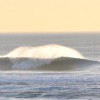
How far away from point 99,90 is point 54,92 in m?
3.20

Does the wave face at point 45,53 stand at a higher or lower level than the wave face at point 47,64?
higher

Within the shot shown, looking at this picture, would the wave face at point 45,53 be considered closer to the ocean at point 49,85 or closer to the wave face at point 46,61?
the wave face at point 46,61

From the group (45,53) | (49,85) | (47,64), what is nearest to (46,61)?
(47,64)

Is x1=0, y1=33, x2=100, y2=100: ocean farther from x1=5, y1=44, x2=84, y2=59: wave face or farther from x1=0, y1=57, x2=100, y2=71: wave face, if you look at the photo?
x1=5, y1=44, x2=84, y2=59: wave face

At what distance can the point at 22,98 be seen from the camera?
124 feet

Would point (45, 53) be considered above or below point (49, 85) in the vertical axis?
above

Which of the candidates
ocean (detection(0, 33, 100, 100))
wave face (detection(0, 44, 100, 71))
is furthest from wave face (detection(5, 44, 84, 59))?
ocean (detection(0, 33, 100, 100))

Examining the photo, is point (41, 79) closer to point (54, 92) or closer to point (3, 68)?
point (54, 92)

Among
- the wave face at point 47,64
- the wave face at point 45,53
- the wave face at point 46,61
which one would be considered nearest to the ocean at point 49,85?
the wave face at point 47,64

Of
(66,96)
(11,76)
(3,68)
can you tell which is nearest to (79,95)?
(66,96)

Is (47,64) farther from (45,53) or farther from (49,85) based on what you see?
(49,85)

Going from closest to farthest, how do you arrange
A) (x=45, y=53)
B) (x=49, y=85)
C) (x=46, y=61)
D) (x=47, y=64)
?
1. (x=49, y=85)
2. (x=47, y=64)
3. (x=46, y=61)
4. (x=45, y=53)

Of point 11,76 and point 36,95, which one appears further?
point 11,76

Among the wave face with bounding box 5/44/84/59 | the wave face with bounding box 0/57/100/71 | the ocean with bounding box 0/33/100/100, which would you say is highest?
the wave face with bounding box 5/44/84/59
